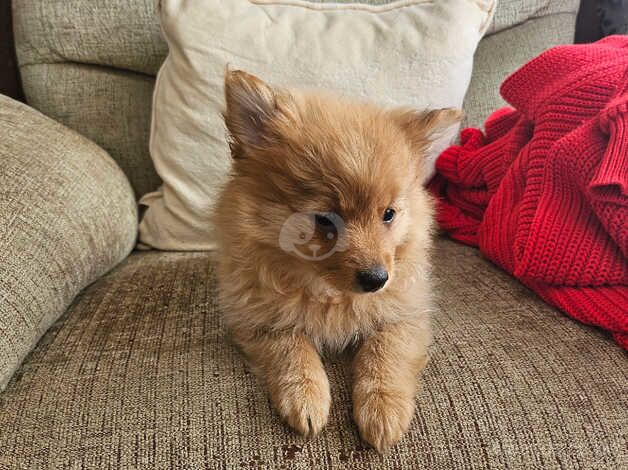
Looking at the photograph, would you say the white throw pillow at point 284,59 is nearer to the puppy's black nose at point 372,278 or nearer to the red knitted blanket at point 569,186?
the red knitted blanket at point 569,186

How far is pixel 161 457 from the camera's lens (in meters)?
0.93

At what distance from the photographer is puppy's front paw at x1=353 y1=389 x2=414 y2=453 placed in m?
0.95

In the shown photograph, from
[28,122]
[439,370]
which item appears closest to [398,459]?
[439,370]

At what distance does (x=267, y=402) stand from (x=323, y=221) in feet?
1.33

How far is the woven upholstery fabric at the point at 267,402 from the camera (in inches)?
36.9

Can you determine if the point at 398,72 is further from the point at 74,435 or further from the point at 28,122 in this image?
the point at 74,435

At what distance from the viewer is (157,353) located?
3.93ft

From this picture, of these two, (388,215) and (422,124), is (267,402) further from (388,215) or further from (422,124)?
(422,124)

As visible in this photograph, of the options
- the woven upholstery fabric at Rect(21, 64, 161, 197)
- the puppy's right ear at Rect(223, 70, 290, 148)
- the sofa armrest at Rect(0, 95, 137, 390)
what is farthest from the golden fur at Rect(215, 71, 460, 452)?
the woven upholstery fabric at Rect(21, 64, 161, 197)

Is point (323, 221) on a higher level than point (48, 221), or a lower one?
higher

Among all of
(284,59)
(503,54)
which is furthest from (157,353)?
(503,54)

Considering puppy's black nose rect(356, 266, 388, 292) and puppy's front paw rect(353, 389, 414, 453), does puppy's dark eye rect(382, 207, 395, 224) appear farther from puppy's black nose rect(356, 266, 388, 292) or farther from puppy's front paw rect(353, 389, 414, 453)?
puppy's front paw rect(353, 389, 414, 453)

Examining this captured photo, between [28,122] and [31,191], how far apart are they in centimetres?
36

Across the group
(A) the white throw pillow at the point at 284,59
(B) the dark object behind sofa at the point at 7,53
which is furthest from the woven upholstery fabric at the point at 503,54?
(B) the dark object behind sofa at the point at 7,53
